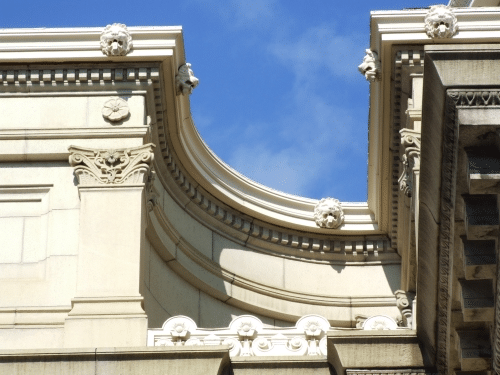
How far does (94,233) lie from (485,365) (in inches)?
326

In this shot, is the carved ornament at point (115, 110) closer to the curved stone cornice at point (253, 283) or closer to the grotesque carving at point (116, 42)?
the grotesque carving at point (116, 42)

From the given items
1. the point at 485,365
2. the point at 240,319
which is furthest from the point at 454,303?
the point at 240,319

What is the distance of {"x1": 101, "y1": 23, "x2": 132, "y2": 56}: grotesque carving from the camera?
2595cm

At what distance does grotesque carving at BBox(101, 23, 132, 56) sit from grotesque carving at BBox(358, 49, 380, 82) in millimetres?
4783

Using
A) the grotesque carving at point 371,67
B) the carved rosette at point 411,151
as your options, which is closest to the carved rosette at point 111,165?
the grotesque carving at point 371,67

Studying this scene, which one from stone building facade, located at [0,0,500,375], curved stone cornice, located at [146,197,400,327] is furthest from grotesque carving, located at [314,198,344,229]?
curved stone cornice, located at [146,197,400,327]

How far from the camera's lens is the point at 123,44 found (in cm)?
2598

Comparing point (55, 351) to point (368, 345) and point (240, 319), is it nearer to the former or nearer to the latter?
point (240, 319)

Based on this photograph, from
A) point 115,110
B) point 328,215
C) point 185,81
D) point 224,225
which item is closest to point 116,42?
point 115,110

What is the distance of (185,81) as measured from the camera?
87.6 ft

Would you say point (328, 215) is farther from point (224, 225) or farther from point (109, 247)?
point (109, 247)

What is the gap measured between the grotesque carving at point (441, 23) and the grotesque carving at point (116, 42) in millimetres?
5999

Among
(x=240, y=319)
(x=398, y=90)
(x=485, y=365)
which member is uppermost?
(x=398, y=90)

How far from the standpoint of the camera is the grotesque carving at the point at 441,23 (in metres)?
25.9
